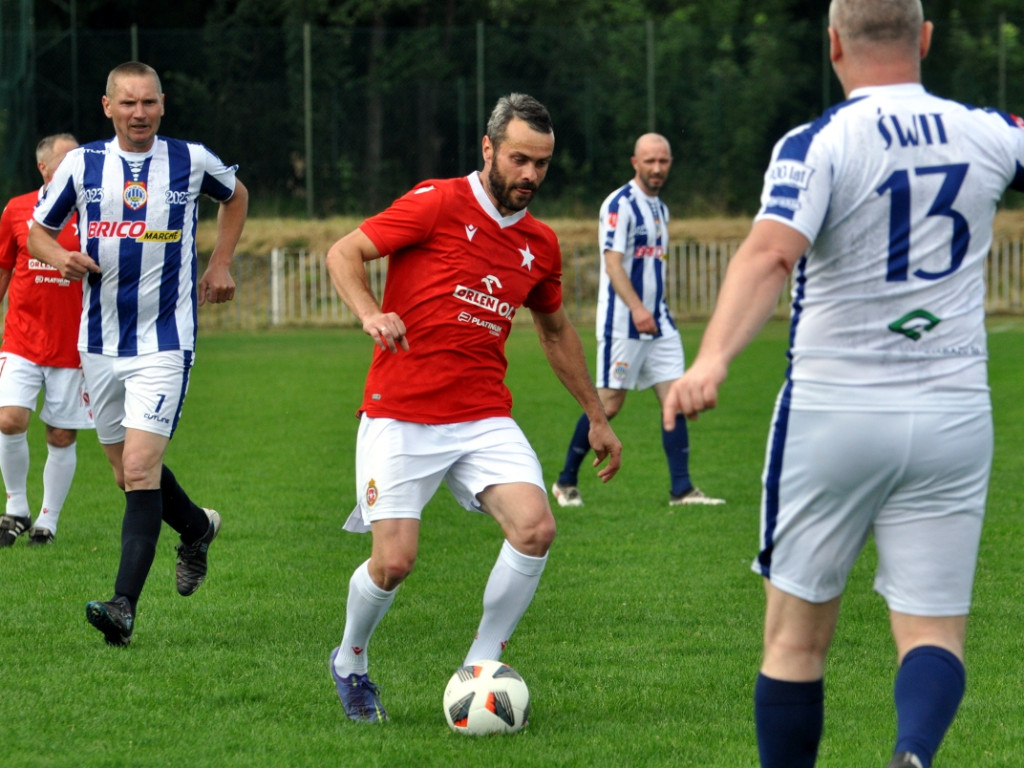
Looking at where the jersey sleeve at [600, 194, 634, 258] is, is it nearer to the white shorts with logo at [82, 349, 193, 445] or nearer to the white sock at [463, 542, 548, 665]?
the white shorts with logo at [82, 349, 193, 445]

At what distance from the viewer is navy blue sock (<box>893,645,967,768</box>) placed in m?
3.27

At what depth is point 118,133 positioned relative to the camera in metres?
6.09

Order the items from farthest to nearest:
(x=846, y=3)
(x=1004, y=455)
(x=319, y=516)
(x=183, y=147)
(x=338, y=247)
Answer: (x=1004, y=455) < (x=319, y=516) < (x=183, y=147) < (x=338, y=247) < (x=846, y=3)

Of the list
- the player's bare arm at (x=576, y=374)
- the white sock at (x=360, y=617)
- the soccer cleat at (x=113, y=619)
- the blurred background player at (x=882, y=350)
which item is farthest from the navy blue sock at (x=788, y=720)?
the soccer cleat at (x=113, y=619)

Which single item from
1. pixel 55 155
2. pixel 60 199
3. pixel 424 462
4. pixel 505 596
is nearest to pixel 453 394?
pixel 424 462

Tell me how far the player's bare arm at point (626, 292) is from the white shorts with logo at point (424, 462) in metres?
4.35

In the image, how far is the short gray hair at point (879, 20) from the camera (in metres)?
3.17

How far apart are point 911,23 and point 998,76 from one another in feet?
90.3

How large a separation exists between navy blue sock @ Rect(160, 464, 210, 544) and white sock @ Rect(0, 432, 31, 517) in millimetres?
2203

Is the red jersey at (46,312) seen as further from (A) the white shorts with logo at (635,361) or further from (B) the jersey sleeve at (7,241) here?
(A) the white shorts with logo at (635,361)

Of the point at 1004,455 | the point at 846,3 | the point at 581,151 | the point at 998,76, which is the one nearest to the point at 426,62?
the point at 581,151

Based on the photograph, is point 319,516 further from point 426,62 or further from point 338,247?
point 426,62

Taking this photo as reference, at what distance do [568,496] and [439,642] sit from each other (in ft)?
11.8

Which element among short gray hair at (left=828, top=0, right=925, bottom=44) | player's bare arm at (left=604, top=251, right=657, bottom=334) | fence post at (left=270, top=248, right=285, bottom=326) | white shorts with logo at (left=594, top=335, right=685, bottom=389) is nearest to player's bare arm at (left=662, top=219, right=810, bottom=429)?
short gray hair at (left=828, top=0, right=925, bottom=44)
